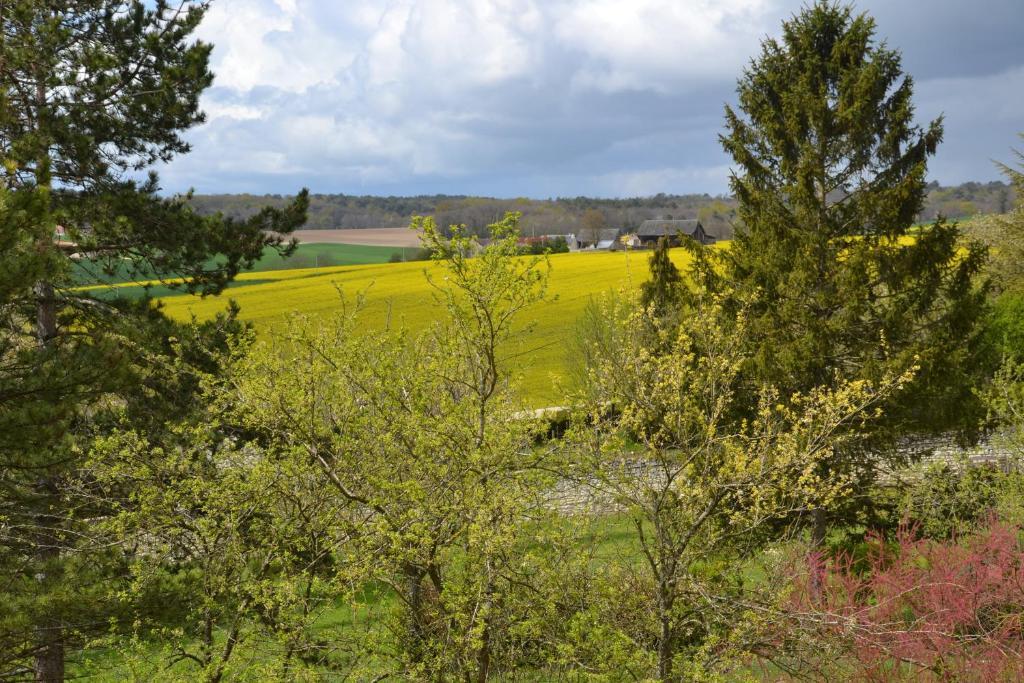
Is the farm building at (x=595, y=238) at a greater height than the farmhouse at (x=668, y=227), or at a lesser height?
lesser

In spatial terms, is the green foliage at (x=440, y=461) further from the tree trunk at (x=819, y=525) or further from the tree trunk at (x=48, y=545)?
the tree trunk at (x=819, y=525)

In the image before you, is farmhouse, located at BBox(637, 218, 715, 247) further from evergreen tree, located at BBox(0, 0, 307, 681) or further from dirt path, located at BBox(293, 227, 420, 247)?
evergreen tree, located at BBox(0, 0, 307, 681)

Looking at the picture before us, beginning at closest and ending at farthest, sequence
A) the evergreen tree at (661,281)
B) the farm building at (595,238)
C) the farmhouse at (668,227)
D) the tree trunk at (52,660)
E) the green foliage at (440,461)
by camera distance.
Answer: the green foliage at (440,461) → the tree trunk at (52,660) → the evergreen tree at (661,281) → the farmhouse at (668,227) → the farm building at (595,238)

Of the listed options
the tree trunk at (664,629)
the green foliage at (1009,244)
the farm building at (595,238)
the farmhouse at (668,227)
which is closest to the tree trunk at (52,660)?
the tree trunk at (664,629)

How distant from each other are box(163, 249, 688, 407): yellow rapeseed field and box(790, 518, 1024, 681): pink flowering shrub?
16689mm

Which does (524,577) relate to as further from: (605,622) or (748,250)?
(748,250)

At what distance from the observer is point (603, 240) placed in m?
70.4

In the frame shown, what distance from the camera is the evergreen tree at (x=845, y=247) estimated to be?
1218cm

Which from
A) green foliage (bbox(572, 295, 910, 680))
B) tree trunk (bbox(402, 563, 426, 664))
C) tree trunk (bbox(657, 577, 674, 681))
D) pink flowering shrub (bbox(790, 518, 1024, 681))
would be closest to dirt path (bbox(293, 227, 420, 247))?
pink flowering shrub (bbox(790, 518, 1024, 681))

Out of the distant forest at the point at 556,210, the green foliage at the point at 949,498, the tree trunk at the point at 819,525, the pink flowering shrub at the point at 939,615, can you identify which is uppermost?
the distant forest at the point at 556,210

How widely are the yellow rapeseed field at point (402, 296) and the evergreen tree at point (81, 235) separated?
15.0 meters

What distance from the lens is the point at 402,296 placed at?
37.6 m

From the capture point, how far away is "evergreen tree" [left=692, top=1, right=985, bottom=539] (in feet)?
40.0

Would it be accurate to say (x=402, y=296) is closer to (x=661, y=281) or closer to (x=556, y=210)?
(x=661, y=281)
